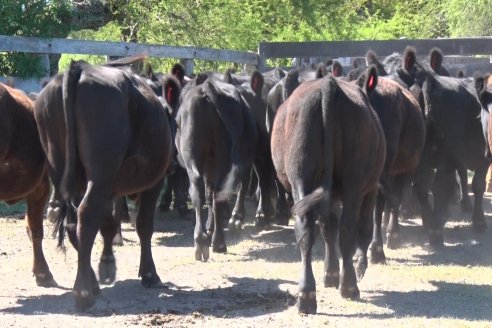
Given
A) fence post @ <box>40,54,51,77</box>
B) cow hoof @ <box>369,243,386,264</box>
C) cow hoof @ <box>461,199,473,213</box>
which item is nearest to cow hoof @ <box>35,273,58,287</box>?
cow hoof @ <box>369,243,386,264</box>

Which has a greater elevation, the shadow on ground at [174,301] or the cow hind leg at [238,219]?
the cow hind leg at [238,219]

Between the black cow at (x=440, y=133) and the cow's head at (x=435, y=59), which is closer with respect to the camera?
the black cow at (x=440, y=133)

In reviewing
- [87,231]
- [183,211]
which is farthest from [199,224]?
[183,211]

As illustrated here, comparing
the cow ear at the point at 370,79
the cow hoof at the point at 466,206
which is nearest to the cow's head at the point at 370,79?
the cow ear at the point at 370,79

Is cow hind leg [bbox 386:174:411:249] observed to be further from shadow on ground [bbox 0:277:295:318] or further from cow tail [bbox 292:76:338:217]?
cow tail [bbox 292:76:338:217]

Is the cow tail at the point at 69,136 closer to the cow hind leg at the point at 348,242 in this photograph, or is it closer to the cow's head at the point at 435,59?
the cow hind leg at the point at 348,242

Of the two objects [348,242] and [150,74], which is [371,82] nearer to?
[348,242]

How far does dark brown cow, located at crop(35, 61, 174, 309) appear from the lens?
7.34 metres

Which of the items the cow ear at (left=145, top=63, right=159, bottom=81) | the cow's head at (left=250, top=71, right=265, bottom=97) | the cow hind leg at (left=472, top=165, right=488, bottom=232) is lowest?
the cow hind leg at (left=472, top=165, right=488, bottom=232)

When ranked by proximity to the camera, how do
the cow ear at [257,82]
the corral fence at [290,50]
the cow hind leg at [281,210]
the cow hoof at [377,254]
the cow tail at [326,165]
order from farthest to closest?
1. the corral fence at [290,50]
2. the cow hind leg at [281,210]
3. the cow ear at [257,82]
4. the cow hoof at [377,254]
5. the cow tail at [326,165]

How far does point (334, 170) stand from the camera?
295 inches

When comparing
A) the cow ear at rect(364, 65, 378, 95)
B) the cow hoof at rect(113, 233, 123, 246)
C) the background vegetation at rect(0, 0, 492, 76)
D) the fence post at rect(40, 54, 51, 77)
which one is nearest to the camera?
the cow ear at rect(364, 65, 378, 95)

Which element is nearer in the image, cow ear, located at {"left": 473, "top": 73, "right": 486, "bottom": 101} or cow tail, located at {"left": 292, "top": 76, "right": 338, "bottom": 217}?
cow tail, located at {"left": 292, "top": 76, "right": 338, "bottom": 217}

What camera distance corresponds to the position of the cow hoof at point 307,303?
718 cm
